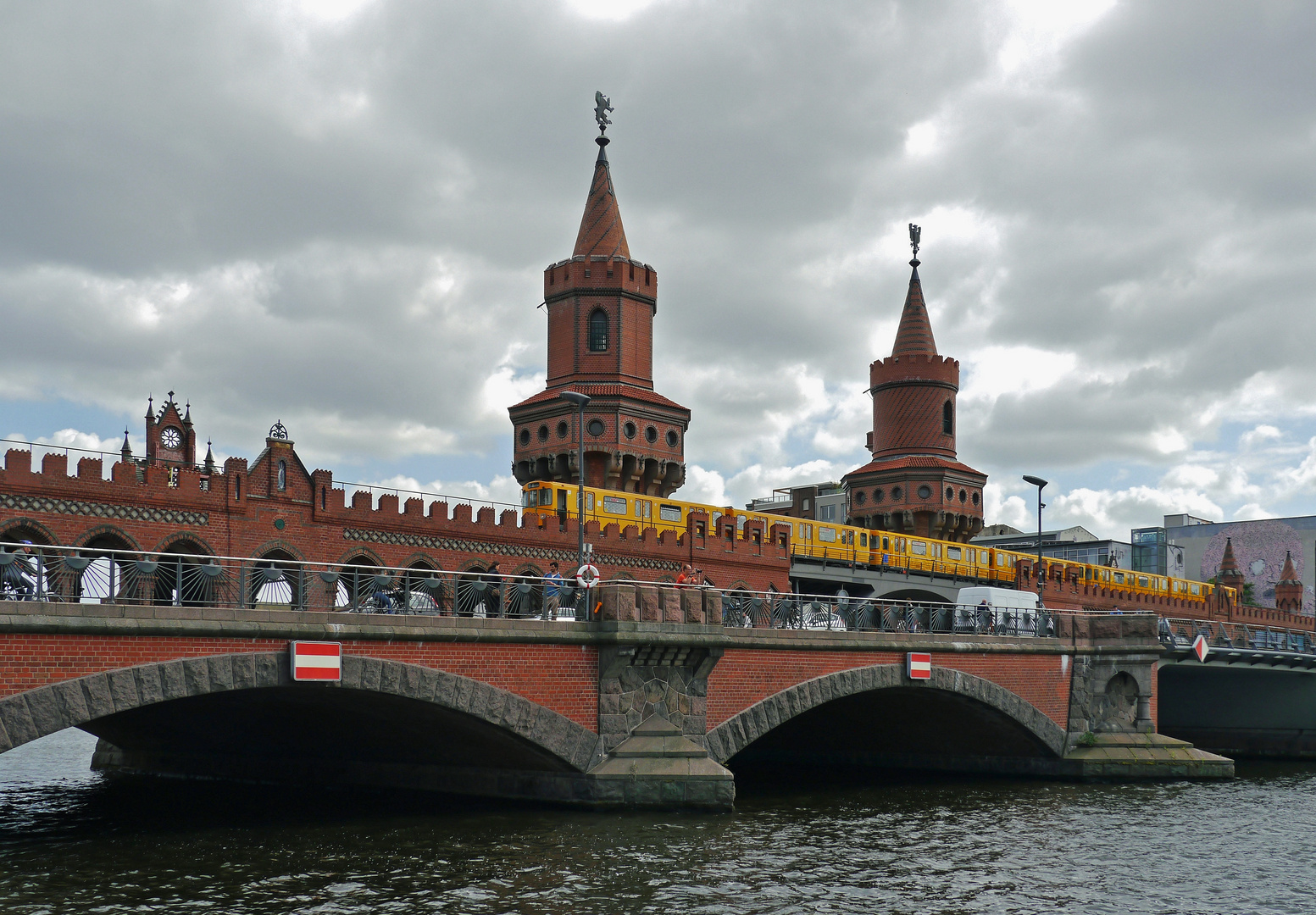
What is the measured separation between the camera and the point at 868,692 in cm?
3344

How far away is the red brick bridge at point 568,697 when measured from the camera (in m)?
20.1

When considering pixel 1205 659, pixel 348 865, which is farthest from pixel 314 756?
pixel 1205 659

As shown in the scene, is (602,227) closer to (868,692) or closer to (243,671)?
(868,692)

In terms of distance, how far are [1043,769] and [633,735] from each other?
16023mm

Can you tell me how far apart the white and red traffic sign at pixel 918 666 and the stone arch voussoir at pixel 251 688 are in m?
9.47

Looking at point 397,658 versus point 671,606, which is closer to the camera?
point 397,658

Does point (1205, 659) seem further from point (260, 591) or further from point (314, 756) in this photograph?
point (260, 591)

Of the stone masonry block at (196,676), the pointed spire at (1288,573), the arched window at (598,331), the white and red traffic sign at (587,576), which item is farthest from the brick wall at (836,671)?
the pointed spire at (1288,573)

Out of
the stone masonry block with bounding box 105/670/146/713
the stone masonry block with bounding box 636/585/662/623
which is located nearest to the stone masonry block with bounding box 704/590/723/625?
the stone masonry block with bounding box 636/585/662/623

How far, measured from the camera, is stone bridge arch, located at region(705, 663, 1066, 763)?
2830 centimetres

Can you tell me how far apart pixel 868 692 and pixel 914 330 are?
157 feet

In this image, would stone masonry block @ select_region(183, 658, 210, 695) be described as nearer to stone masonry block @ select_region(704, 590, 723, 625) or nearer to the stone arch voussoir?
the stone arch voussoir

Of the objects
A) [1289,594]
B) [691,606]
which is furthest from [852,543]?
[1289,594]

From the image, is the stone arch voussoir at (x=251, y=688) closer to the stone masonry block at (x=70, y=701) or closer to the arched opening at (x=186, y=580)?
the stone masonry block at (x=70, y=701)
